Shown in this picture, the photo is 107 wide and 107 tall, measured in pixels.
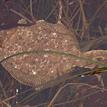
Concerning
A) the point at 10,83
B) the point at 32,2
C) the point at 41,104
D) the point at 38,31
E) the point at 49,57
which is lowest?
the point at 41,104

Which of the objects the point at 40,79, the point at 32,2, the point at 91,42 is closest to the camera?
the point at 40,79

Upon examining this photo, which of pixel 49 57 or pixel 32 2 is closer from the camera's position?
pixel 49 57

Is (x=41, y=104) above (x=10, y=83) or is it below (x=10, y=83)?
below

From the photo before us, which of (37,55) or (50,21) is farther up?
(50,21)

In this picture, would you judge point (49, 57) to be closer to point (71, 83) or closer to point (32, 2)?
point (71, 83)

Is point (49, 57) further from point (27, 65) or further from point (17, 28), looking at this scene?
point (17, 28)

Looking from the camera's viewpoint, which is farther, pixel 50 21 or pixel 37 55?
pixel 50 21

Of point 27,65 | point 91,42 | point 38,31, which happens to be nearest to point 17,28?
point 38,31

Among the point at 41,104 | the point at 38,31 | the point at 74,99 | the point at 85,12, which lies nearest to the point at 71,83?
the point at 74,99

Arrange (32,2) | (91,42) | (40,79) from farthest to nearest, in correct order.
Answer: (32,2) < (91,42) < (40,79)
